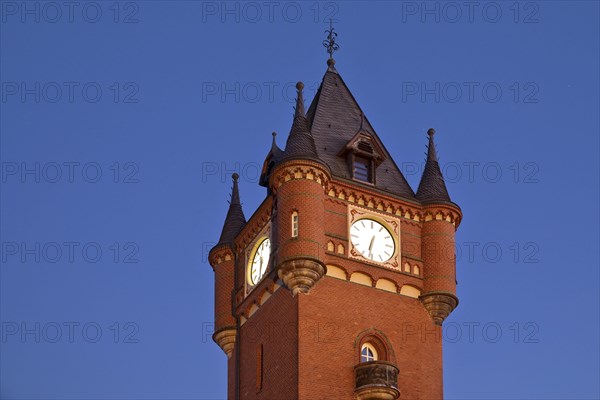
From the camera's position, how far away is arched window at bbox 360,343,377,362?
189 ft

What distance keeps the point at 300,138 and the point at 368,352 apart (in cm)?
859

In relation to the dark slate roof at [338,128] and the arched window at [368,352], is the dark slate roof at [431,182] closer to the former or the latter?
the dark slate roof at [338,128]

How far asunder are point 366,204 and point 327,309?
16.9 feet

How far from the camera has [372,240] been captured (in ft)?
196

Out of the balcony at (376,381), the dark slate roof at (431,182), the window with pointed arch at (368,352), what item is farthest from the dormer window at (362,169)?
the balcony at (376,381)

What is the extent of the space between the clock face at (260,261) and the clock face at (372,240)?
11.3ft

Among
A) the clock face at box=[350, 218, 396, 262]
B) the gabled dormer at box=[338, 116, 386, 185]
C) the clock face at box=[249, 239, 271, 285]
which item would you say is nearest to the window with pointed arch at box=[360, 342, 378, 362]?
the clock face at box=[350, 218, 396, 262]

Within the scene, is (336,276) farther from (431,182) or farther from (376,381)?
(431,182)

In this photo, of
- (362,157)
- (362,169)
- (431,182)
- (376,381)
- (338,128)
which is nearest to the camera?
(376,381)

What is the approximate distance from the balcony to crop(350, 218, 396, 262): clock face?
4.94 m

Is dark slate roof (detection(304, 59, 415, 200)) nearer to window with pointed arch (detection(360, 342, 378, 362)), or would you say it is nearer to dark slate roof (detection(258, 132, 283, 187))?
dark slate roof (detection(258, 132, 283, 187))

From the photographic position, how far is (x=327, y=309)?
57.1 meters

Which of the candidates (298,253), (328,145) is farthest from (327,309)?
(328,145)

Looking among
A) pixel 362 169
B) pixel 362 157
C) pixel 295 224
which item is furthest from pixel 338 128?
pixel 295 224
